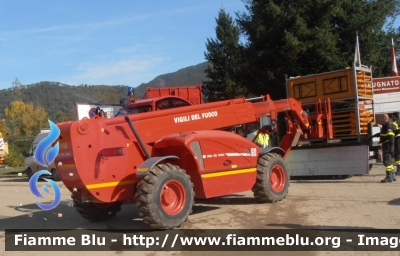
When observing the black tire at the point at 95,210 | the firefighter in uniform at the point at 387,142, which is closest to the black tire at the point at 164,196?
the black tire at the point at 95,210

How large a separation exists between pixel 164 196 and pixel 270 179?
3051 millimetres

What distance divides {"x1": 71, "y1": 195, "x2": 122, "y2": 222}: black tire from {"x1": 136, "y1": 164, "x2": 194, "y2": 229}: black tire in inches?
68.8

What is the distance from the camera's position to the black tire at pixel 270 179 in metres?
9.57

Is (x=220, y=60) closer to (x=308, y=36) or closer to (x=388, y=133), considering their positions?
(x=308, y=36)

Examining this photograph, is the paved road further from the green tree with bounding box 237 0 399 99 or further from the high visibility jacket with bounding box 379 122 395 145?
the green tree with bounding box 237 0 399 99

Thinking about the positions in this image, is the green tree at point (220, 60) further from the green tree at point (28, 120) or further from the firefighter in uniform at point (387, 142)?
the green tree at point (28, 120)

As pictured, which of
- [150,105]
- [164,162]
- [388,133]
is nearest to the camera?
[164,162]

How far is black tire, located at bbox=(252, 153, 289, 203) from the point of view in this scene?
9.57 m

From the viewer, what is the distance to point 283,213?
866 cm

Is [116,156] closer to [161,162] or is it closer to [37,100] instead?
[161,162]

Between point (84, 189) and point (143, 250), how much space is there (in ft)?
5.22

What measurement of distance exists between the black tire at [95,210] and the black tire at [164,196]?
1747 mm

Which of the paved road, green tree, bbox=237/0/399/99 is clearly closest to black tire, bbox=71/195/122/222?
the paved road

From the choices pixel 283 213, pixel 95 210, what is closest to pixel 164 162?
pixel 95 210
